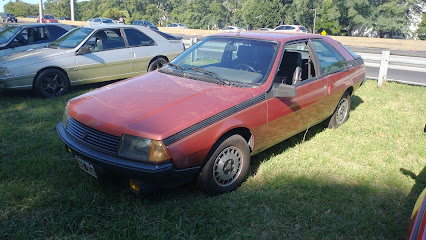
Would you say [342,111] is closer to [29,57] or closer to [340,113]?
[340,113]

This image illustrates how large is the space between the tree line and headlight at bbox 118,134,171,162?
51.2 meters

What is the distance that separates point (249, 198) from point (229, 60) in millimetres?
1731

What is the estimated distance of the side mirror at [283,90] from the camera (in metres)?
3.78

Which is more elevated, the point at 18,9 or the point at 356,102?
the point at 18,9

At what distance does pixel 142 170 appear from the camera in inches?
115

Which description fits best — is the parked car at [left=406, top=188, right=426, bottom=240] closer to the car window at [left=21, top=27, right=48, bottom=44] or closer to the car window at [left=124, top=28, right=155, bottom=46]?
the car window at [left=124, top=28, right=155, bottom=46]

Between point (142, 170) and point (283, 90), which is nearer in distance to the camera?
point (142, 170)

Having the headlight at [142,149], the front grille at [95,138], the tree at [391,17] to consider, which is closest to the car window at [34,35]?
the front grille at [95,138]

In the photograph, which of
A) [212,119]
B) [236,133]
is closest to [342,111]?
[236,133]

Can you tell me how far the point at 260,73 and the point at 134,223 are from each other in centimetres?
210

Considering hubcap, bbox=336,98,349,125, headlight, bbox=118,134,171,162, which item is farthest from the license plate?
hubcap, bbox=336,98,349,125

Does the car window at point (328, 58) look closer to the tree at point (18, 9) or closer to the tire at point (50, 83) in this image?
the tire at point (50, 83)

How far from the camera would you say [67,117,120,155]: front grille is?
306cm

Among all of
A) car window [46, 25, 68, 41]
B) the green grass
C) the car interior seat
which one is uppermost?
car window [46, 25, 68, 41]
